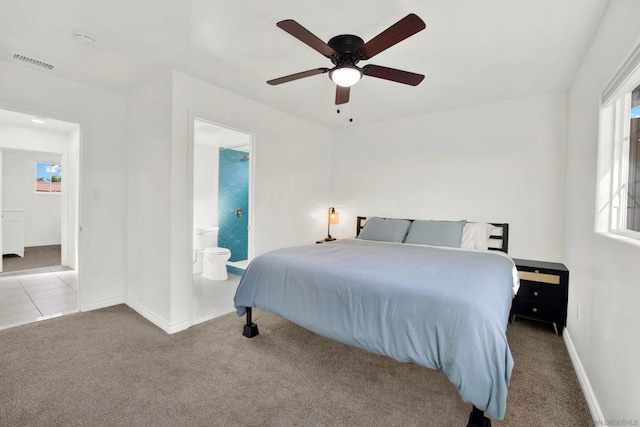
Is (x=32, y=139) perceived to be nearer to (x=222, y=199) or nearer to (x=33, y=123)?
(x=33, y=123)

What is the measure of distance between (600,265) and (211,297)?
377 centimetres

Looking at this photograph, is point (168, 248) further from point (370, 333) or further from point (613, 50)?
point (613, 50)

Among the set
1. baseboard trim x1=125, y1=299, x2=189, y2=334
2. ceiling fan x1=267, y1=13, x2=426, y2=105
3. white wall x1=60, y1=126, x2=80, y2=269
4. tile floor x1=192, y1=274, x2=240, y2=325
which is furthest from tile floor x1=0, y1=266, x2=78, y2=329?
ceiling fan x1=267, y1=13, x2=426, y2=105

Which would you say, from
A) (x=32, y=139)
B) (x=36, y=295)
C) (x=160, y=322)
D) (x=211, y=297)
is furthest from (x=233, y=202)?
(x=32, y=139)

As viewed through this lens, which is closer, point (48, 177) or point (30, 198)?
point (30, 198)

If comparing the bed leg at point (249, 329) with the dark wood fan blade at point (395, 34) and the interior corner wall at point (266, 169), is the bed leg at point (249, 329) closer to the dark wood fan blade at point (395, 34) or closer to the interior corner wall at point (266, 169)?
the interior corner wall at point (266, 169)

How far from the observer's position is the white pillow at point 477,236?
3.36 m

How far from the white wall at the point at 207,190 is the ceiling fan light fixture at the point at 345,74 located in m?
3.97

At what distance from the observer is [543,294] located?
9.40 feet

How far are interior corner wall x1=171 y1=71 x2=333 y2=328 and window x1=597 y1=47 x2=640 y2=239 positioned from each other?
3.19 meters

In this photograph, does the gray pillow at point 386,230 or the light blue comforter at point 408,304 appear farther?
the gray pillow at point 386,230

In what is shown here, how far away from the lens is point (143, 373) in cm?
207

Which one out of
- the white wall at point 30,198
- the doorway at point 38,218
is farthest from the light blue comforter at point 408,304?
the white wall at point 30,198

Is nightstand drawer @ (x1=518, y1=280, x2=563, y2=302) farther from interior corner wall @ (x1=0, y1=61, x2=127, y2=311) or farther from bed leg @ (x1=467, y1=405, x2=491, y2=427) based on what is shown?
interior corner wall @ (x1=0, y1=61, x2=127, y2=311)
